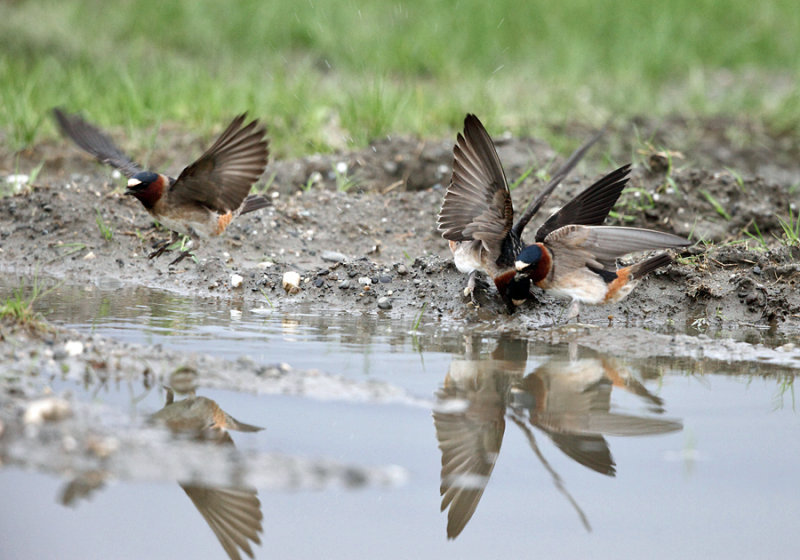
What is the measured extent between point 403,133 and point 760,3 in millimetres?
8979

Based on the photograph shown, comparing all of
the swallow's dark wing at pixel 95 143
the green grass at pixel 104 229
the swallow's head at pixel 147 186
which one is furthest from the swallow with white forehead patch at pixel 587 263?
the green grass at pixel 104 229

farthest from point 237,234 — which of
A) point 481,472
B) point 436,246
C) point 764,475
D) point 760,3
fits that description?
point 760,3

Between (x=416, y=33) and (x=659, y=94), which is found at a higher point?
(x=416, y=33)

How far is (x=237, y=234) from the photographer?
22.7 feet

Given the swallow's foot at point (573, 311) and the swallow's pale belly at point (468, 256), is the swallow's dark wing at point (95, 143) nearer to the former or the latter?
the swallow's pale belly at point (468, 256)

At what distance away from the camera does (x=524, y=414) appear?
381 centimetres

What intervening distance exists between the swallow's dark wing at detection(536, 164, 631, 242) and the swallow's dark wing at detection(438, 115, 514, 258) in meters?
0.39

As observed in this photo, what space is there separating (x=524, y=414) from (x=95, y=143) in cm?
383

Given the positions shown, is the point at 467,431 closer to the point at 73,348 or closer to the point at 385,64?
the point at 73,348

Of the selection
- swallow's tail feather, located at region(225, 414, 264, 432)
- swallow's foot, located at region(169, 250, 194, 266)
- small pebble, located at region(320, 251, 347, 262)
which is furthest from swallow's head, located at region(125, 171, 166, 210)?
swallow's tail feather, located at region(225, 414, 264, 432)

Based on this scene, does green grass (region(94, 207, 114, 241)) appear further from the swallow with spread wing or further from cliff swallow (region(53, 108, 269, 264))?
the swallow with spread wing

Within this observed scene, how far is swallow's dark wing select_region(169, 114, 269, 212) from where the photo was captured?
5414mm

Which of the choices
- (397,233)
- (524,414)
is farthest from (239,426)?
(397,233)

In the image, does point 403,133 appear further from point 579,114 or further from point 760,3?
point 760,3
